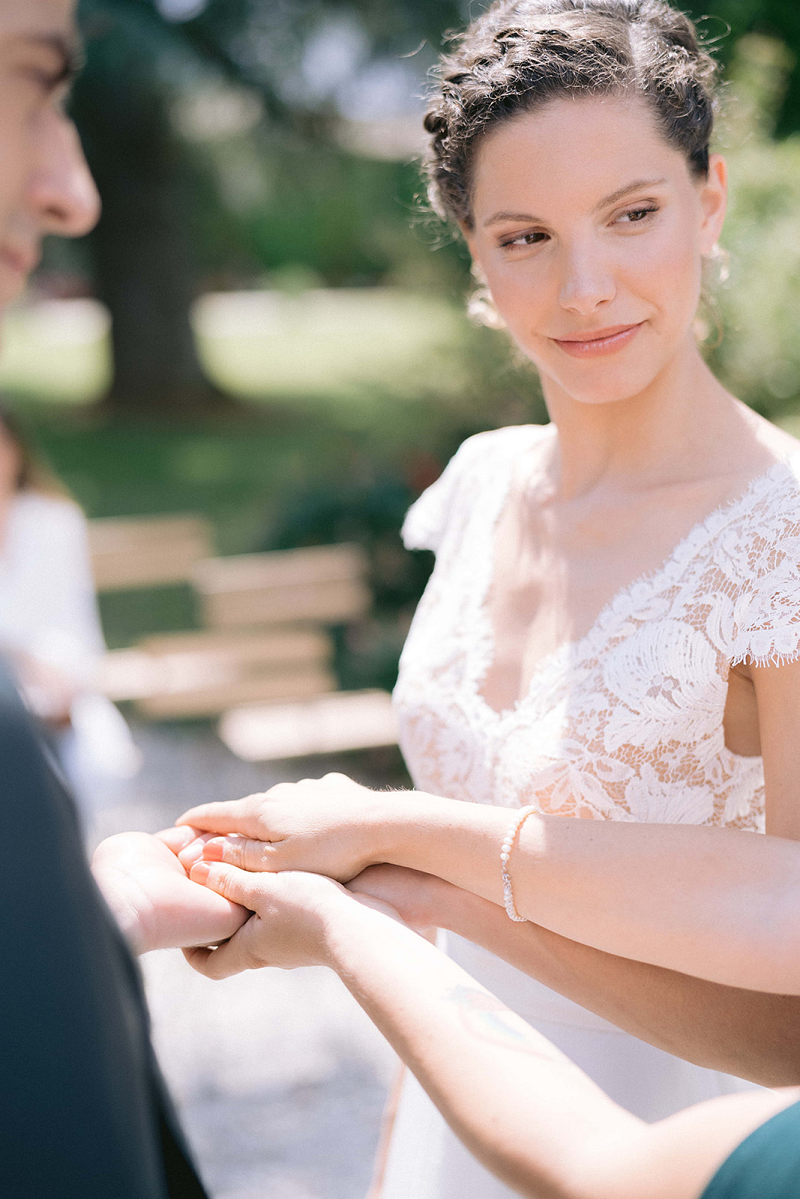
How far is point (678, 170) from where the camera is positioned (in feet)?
6.30

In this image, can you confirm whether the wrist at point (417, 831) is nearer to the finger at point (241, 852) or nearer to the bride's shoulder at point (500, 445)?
the finger at point (241, 852)

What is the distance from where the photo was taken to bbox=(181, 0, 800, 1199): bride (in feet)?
5.83

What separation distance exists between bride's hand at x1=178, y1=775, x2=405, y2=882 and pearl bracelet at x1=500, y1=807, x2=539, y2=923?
0.70 ft

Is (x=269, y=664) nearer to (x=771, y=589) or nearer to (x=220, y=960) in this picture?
(x=220, y=960)

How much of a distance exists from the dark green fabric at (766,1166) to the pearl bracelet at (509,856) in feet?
2.40

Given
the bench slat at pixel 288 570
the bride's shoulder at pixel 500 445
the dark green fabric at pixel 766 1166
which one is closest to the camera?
the dark green fabric at pixel 766 1166

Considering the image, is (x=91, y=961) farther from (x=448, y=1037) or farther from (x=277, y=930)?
Answer: (x=277, y=930)

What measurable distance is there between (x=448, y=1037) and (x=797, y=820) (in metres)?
0.62

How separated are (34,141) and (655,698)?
4.10 feet

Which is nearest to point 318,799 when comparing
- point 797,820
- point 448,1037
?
point 448,1037

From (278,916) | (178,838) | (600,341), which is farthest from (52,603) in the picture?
(600,341)

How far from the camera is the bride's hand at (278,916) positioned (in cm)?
171

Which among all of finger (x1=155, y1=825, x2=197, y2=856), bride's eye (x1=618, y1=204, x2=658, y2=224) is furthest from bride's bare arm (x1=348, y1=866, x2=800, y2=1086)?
bride's eye (x1=618, y1=204, x2=658, y2=224)

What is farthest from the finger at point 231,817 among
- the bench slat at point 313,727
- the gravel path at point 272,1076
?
the bench slat at point 313,727
